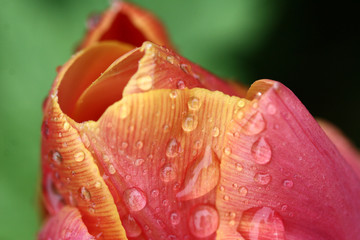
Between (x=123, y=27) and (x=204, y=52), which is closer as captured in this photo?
(x=123, y=27)

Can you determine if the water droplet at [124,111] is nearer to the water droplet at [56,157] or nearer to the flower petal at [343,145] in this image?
the water droplet at [56,157]

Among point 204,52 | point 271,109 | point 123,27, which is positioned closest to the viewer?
point 271,109

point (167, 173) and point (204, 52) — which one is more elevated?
point (204, 52)

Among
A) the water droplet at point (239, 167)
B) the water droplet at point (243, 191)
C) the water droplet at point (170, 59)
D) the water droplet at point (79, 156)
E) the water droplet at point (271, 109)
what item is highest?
the water droplet at point (170, 59)

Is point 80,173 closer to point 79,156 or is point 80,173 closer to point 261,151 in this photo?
point 79,156


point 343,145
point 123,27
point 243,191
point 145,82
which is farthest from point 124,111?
point 343,145

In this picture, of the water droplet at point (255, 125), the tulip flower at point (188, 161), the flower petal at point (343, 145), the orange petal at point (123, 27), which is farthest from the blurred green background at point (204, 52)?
the water droplet at point (255, 125)

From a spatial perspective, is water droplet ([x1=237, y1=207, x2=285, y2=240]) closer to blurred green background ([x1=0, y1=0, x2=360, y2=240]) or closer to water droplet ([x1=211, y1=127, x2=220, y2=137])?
water droplet ([x1=211, y1=127, x2=220, y2=137])
